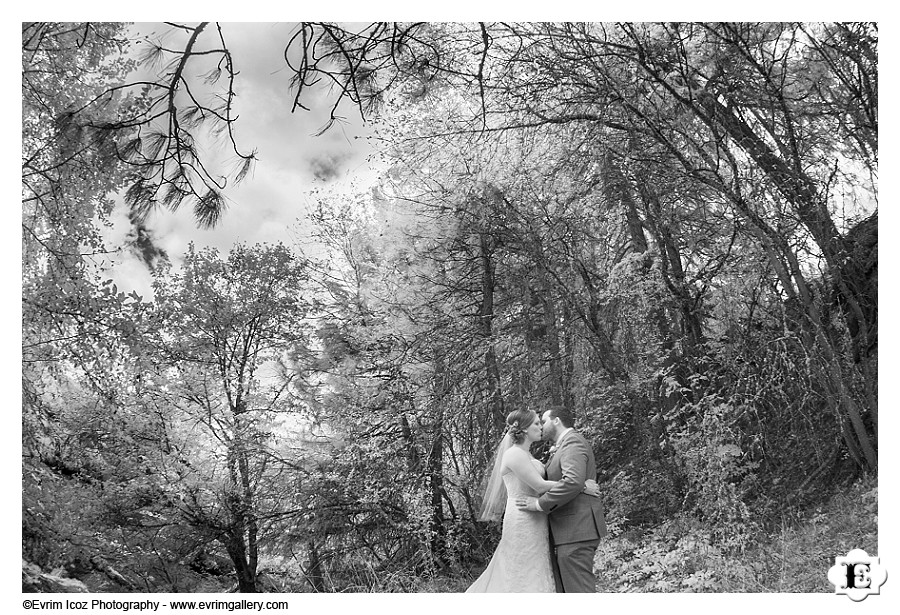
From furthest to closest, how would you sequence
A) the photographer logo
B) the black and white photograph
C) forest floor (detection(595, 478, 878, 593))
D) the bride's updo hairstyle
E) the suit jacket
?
the black and white photograph → forest floor (detection(595, 478, 878, 593)) → the photographer logo → the bride's updo hairstyle → the suit jacket

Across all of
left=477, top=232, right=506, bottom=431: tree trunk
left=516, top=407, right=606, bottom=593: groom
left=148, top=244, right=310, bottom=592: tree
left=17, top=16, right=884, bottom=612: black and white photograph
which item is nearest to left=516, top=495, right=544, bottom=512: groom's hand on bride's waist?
left=516, top=407, right=606, bottom=593: groom

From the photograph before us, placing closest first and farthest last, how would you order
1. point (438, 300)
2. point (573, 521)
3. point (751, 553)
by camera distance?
point (573, 521), point (751, 553), point (438, 300)

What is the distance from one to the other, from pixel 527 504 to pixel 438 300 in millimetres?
1558

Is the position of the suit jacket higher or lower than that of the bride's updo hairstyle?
lower

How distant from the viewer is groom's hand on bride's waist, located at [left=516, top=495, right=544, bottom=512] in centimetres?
306

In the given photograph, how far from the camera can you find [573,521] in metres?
3.06

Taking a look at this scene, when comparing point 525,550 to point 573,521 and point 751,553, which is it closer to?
point 573,521

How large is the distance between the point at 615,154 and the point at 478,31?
3.65 ft

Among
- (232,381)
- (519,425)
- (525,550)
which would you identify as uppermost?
(232,381)

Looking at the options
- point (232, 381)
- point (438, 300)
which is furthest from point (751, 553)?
point (232, 381)

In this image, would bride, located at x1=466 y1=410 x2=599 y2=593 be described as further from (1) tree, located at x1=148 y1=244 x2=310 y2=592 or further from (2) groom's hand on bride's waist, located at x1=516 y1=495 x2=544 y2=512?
(1) tree, located at x1=148 y1=244 x2=310 y2=592

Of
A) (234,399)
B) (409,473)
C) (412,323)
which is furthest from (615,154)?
(234,399)

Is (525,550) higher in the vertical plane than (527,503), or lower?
lower

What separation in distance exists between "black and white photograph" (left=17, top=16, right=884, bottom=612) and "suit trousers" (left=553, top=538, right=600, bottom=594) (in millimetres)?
571
